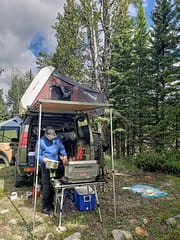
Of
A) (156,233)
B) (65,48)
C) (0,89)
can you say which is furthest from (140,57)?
(0,89)

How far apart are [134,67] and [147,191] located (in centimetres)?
683

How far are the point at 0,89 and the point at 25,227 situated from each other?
1452 inches

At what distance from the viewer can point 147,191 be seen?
180 inches

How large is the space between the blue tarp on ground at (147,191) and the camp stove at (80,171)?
1733 mm

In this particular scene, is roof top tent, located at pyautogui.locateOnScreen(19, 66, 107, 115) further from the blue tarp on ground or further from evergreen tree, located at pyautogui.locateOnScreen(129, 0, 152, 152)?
evergreen tree, located at pyautogui.locateOnScreen(129, 0, 152, 152)

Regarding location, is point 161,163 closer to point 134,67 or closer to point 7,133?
point 134,67

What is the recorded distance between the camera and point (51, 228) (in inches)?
116

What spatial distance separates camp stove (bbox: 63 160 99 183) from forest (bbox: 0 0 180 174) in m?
3.70

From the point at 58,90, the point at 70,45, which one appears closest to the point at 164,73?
the point at 58,90

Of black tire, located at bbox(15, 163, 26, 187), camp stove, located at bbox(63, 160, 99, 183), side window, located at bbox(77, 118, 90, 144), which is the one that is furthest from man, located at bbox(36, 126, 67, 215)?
black tire, located at bbox(15, 163, 26, 187)

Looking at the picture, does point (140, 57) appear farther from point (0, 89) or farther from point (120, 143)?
point (0, 89)

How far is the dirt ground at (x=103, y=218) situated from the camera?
110 inches

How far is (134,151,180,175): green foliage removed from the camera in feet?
20.2

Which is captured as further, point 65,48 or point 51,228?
point 65,48
